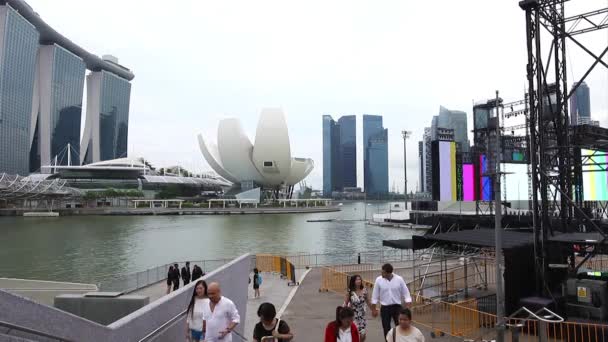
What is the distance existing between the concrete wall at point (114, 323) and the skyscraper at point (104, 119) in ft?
515

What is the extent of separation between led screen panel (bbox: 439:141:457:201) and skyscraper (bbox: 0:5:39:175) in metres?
102

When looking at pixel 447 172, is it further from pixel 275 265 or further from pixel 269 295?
pixel 269 295

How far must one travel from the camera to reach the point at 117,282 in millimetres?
12875

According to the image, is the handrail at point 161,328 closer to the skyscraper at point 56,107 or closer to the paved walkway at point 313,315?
the paved walkway at point 313,315

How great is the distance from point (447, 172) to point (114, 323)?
34.0 metres

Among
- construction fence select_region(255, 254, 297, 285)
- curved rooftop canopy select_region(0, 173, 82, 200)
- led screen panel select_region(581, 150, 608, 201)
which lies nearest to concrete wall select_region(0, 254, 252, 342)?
construction fence select_region(255, 254, 297, 285)

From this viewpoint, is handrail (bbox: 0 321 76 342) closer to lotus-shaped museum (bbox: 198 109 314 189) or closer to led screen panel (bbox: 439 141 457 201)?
led screen panel (bbox: 439 141 457 201)

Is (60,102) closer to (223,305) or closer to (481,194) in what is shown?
(481,194)

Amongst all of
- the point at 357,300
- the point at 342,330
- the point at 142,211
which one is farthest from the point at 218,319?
the point at 142,211

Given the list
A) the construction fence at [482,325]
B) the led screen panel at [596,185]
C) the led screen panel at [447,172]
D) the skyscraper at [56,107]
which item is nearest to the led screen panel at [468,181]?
the led screen panel at [447,172]

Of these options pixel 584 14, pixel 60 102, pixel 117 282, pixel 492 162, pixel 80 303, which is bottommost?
pixel 117 282

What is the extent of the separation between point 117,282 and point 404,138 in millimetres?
47394

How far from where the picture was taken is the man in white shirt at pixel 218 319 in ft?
13.8

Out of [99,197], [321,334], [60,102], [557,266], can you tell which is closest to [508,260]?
[557,266]
